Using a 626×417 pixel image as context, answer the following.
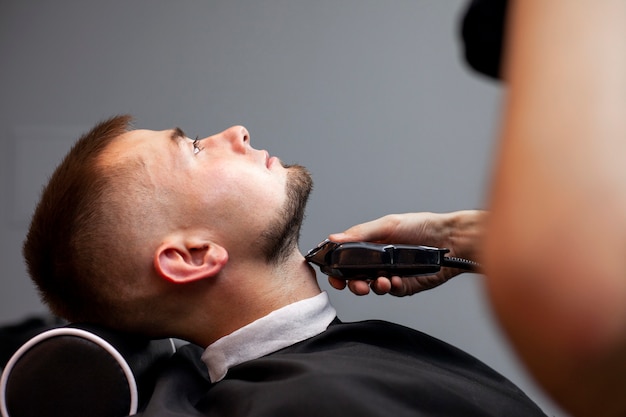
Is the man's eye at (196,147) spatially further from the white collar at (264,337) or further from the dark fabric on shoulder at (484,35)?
the dark fabric on shoulder at (484,35)

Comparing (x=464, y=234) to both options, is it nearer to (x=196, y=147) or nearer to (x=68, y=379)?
(x=196, y=147)

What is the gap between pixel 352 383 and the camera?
3.41ft

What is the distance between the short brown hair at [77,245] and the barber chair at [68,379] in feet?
0.58

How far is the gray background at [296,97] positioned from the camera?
9.14 ft

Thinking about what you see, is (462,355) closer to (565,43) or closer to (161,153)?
(161,153)

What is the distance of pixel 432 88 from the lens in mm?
2801

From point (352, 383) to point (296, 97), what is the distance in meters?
1.96

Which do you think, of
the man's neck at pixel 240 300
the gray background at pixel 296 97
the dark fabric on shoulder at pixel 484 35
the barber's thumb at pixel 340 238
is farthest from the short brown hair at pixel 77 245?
the gray background at pixel 296 97

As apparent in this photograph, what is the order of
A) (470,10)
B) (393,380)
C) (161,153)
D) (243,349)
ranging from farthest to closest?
1. (161,153)
2. (243,349)
3. (393,380)
4. (470,10)

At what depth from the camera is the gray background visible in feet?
9.14

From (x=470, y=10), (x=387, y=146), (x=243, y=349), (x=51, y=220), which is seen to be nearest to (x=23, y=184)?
(x=387, y=146)

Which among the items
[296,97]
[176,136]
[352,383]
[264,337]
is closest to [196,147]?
[176,136]

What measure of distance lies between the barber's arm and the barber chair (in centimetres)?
92

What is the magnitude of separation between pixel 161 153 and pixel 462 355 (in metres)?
0.71
